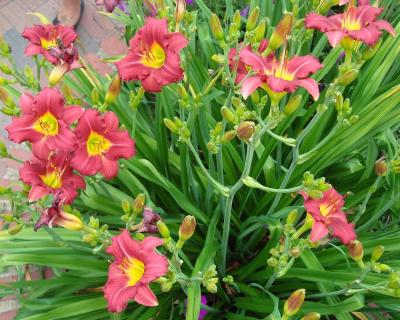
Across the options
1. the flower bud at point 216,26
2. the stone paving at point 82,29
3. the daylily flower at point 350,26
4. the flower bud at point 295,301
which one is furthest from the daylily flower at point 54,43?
the stone paving at point 82,29

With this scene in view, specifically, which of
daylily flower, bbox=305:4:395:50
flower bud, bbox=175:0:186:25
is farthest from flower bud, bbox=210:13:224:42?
daylily flower, bbox=305:4:395:50

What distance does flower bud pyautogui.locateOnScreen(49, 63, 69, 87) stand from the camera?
1244 millimetres

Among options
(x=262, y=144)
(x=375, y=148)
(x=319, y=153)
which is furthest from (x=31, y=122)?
(x=375, y=148)

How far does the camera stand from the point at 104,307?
140 centimetres

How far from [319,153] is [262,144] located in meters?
0.20

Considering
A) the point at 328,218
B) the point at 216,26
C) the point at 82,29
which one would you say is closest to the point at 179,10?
the point at 216,26

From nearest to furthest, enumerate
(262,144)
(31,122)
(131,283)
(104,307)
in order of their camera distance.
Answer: (131,283)
(31,122)
(104,307)
(262,144)

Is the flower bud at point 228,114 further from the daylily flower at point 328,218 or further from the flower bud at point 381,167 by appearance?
the flower bud at point 381,167

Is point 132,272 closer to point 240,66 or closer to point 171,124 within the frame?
point 171,124

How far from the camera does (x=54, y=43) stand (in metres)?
1.35

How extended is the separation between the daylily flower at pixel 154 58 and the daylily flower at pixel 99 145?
0.41 ft

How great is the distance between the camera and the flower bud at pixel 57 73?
49.0 inches

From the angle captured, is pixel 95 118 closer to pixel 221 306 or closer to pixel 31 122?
pixel 31 122

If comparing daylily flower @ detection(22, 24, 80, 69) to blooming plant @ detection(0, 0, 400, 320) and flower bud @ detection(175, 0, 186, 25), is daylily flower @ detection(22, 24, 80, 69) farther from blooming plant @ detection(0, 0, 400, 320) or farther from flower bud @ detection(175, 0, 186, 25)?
flower bud @ detection(175, 0, 186, 25)
